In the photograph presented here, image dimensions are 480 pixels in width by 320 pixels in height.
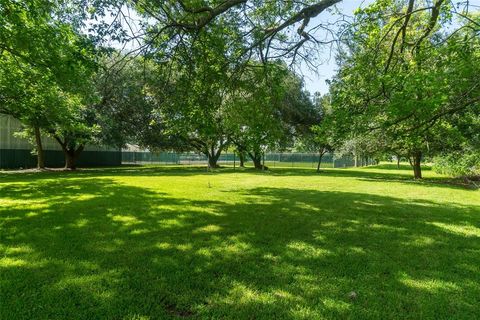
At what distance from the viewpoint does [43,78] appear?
970 centimetres

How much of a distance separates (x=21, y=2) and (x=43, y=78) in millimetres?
2366

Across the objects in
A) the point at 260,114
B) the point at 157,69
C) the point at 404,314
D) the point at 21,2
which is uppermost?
the point at 21,2

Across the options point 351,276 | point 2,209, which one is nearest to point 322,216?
point 351,276

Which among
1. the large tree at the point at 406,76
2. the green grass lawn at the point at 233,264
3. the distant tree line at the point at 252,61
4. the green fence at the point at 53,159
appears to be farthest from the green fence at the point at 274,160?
the green grass lawn at the point at 233,264

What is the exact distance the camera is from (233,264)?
3.98m

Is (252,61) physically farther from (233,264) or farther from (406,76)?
(233,264)

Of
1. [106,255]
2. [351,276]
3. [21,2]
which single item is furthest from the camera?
[21,2]

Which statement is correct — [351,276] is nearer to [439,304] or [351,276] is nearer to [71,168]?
[439,304]

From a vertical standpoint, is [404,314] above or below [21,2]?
below

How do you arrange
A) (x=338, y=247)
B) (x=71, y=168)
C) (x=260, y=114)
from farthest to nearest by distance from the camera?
(x=71, y=168) < (x=260, y=114) < (x=338, y=247)

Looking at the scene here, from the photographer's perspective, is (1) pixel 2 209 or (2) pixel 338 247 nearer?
(2) pixel 338 247

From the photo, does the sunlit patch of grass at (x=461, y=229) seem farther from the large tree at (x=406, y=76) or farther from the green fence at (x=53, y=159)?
the green fence at (x=53, y=159)

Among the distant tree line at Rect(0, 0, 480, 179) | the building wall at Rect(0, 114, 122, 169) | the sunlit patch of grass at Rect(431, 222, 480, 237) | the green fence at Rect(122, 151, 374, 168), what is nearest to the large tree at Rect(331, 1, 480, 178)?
the distant tree line at Rect(0, 0, 480, 179)

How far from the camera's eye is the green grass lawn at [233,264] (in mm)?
2945
